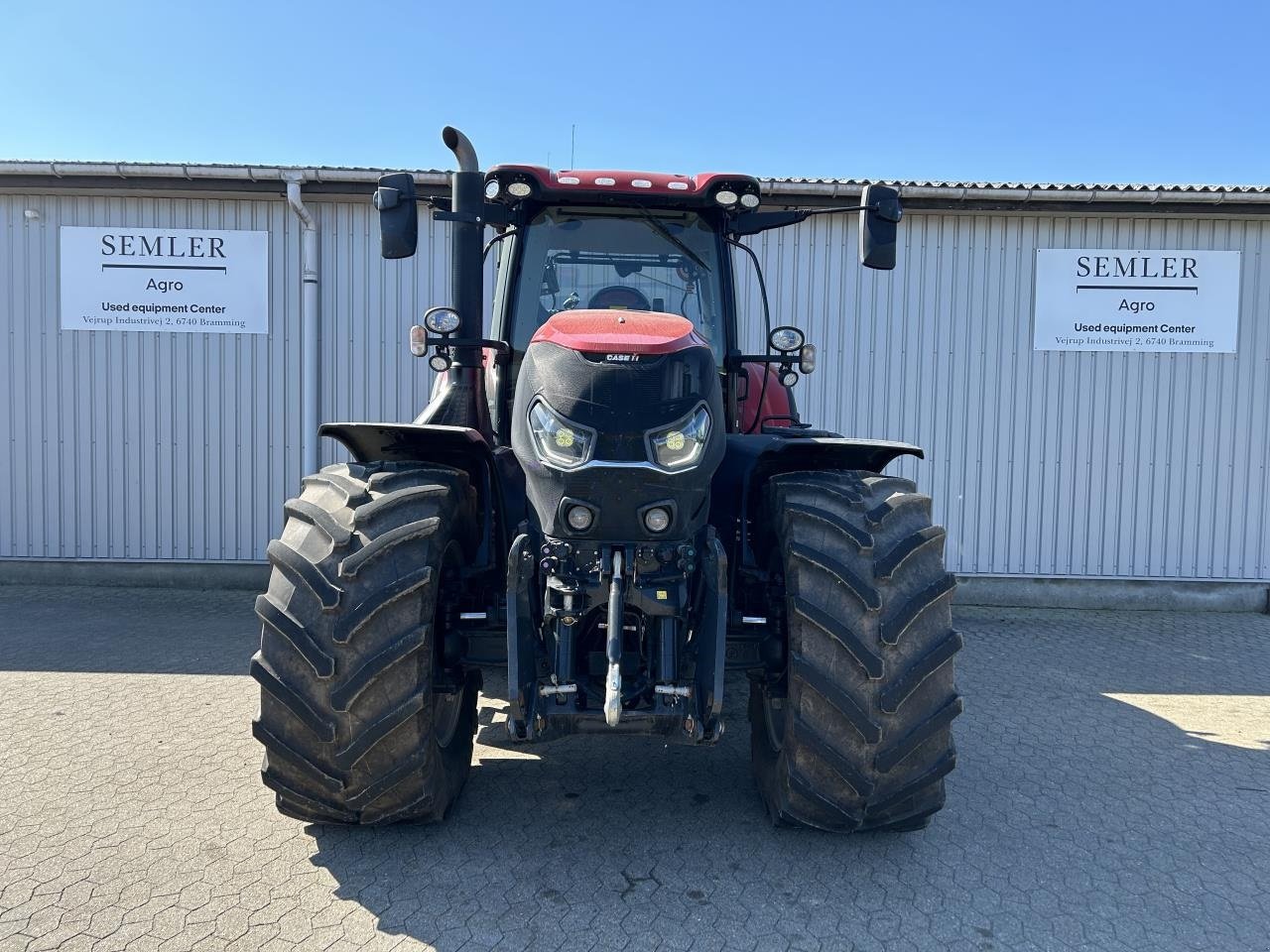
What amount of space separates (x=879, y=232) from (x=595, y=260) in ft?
3.91

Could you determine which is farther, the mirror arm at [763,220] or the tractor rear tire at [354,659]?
the mirror arm at [763,220]

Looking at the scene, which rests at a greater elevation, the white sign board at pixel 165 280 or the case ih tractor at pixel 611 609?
the white sign board at pixel 165 280

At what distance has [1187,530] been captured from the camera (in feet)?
26.0

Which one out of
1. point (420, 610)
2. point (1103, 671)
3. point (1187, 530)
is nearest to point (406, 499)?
point (420, 610)

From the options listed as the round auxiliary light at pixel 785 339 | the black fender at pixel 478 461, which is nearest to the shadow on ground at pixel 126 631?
the black fender at pixel 478 461

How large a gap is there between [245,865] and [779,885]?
6.03 feet

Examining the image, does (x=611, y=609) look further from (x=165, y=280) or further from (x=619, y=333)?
(x=165, y=280)

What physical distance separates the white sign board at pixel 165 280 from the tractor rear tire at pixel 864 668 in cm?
645

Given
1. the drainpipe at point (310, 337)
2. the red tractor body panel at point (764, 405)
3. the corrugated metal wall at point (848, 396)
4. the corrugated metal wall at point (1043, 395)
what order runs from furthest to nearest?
the corrugated metal wall at point (1043, 395), the corrugated metal wall at point (848, 396), the drainpipe at point (310, 337), the red tractor body panel at point (764, 405)

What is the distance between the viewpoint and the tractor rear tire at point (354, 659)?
9.05 ft

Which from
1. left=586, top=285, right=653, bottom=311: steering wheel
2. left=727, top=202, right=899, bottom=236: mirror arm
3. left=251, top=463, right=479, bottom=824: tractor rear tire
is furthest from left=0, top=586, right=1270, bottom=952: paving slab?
left=727, top=202, right=899, bottom=236: mirror arm

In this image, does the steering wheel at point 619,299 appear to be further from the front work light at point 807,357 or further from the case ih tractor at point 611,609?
the front work light at point 807,357

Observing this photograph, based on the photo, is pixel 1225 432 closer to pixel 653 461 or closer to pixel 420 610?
pixel 653 461

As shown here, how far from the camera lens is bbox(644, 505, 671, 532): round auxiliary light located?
278 cm
